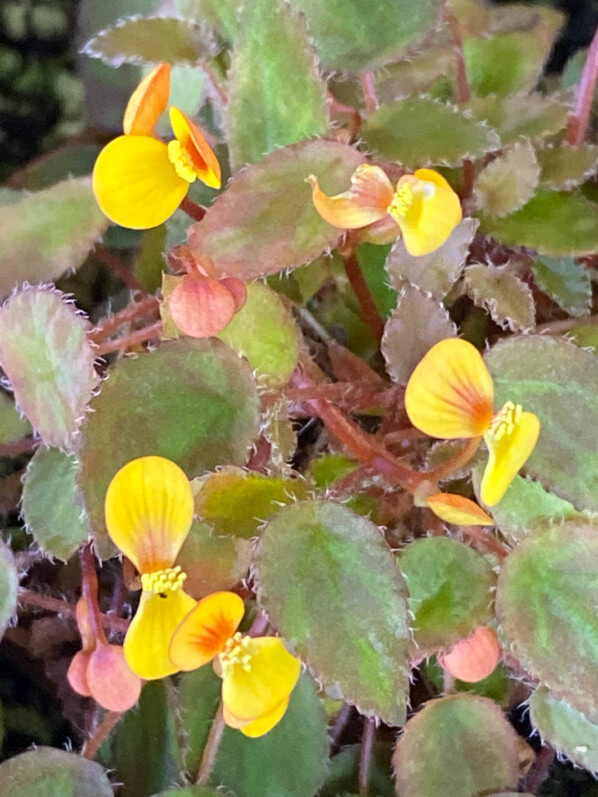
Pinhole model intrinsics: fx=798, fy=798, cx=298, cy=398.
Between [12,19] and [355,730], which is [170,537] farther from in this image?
[12,19]

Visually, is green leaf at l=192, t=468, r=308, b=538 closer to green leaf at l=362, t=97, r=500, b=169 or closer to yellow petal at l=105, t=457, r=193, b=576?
yellow petal at l=105, t=457, r=193, b=576

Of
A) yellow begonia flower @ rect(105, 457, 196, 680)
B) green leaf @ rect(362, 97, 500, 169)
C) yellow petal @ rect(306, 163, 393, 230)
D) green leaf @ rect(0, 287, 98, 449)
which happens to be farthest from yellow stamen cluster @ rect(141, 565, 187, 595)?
green leaf @ rect(362, 97, 500, 169)

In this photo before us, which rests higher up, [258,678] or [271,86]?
[271,86]

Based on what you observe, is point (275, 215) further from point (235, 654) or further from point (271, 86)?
point (235, 654)

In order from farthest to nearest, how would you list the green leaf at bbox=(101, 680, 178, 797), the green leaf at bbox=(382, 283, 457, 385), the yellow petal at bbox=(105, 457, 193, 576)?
the green leaf at bbox=(101, 680, 178, 797), the green leaf at bbox=(382, 283, 457, 385), the yellow petal at bbox=(105, 457, 193, 576)

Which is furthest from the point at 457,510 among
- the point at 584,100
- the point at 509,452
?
the point at 584,100

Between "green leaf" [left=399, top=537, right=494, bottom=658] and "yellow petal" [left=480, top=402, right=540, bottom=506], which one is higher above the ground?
"yellow petal" [left=480, top=402, right=540, bottom=506]

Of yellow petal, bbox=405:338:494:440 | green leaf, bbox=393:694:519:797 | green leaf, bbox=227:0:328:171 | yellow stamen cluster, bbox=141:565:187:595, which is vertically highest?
green leaf, bbox=227:0:328:171
